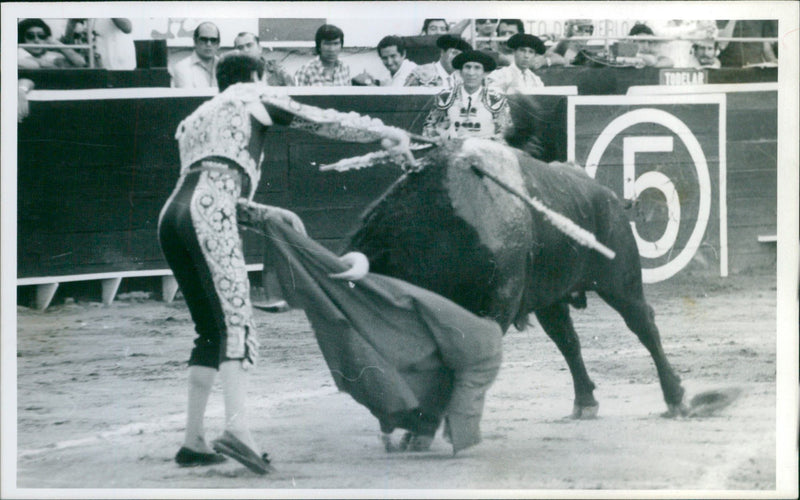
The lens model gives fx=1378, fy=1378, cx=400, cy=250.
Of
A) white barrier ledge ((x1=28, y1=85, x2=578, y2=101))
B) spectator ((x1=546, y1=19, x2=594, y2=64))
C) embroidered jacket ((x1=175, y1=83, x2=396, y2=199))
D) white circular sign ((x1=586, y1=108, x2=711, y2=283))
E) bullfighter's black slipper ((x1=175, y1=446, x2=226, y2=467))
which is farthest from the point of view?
white circular sign ((x1=586, y1=108, x2=711, y2=283))

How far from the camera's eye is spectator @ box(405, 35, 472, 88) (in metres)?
6.27

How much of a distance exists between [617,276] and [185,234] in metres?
1.99

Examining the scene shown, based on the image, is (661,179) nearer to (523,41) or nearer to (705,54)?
(705,54)

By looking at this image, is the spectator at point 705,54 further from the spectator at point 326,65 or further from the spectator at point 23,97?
the spectator at point 23,97

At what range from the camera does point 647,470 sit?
6281 mm

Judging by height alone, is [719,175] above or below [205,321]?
above

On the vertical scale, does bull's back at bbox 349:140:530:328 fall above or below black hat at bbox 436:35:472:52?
below

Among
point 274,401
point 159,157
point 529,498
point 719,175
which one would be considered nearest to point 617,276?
point 719,175

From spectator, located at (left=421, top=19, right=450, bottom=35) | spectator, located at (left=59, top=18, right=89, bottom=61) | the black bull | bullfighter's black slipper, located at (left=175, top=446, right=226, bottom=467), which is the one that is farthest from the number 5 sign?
spectator, located at (left=59, top=18, right=89, bottom=61)

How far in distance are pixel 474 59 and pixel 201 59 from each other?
4.07 ft

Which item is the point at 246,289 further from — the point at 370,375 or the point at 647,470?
the point at 647,470

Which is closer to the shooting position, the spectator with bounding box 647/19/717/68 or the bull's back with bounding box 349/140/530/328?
→ the bull's back with bounding box 349/140/530/328

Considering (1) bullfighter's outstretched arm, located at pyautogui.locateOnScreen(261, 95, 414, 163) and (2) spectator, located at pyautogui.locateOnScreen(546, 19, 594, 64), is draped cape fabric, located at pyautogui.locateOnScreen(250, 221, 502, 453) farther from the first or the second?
(2) spectator, located at pyautogui.locateOnScreen(546, 19, 594, 64)

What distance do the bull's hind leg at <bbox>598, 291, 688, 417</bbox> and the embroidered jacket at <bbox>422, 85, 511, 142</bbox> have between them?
36.8 inches
